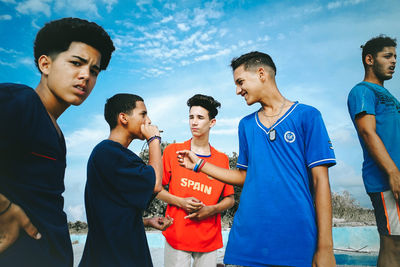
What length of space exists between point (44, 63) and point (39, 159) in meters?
0.71

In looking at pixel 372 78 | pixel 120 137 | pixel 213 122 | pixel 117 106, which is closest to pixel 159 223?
pixel 120 137

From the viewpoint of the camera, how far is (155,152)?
112 inches

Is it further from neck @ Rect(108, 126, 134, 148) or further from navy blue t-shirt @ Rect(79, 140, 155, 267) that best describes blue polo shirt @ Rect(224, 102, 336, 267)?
neck @ Rect(108, 126, 134, 148)

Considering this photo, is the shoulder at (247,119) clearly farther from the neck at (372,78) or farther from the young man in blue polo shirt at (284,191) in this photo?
the neck at (372,78)

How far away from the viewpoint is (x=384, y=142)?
9.29 feet

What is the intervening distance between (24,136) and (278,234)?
65.8 inches

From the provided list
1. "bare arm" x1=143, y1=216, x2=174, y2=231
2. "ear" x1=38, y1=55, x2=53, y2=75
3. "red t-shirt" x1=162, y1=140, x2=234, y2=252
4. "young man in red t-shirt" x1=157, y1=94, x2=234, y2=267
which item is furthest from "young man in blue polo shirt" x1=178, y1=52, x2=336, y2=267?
"ear" x1=38, y1=55, x2=53, y2=75

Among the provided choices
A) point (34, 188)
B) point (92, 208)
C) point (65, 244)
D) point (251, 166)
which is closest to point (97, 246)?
point (92, 208)

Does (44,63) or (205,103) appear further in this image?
(205,103)

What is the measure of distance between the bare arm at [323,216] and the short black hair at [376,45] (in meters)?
1.91

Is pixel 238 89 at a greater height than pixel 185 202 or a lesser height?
greater

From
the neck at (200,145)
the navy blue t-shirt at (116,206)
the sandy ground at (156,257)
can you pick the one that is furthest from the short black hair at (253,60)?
the sandy ground at (156,257)

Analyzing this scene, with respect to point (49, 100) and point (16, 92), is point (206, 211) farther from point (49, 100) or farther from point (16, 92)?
point (16, 92)

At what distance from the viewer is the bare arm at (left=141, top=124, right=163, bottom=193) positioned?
2.69m
